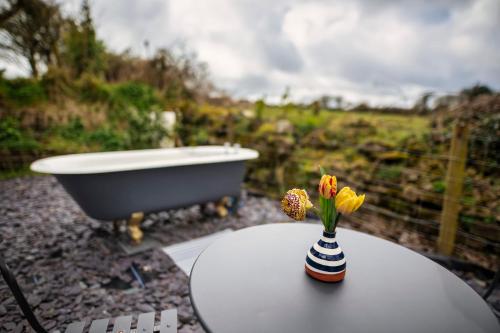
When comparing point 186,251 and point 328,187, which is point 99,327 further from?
point 186,251

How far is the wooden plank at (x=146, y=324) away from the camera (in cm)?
96

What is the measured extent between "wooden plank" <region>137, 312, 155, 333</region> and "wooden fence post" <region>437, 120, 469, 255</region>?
84.7 inches

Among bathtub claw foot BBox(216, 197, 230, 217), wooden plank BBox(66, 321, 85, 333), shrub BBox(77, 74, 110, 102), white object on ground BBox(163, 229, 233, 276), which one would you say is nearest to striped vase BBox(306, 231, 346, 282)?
wooden plank BBox(66, 321, 85, 333)

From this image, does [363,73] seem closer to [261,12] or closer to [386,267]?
[261,12]

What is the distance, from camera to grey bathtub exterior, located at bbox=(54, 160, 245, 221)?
1950 millimetres

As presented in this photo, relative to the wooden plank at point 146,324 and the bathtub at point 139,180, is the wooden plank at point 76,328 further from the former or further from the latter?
the bathtub at point 139,180

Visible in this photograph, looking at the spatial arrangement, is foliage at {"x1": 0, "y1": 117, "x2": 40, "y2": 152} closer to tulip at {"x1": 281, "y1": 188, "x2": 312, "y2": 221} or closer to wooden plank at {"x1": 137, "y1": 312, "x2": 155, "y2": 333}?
wooden plank at {"x1": 137, "y1": 312, "x2": 155, "y2": 333}

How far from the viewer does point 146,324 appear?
0.99m

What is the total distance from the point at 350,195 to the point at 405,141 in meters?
2.48

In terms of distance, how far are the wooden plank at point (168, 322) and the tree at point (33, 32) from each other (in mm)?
6674

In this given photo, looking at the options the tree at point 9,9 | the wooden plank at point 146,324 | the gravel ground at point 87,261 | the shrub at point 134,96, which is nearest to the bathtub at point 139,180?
the gravel ground at point 87,261

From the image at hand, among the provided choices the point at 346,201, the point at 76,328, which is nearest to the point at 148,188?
the point at 76,328

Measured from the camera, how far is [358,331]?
0.67 meters

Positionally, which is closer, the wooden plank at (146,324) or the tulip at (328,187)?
the tulip at (328,187)
